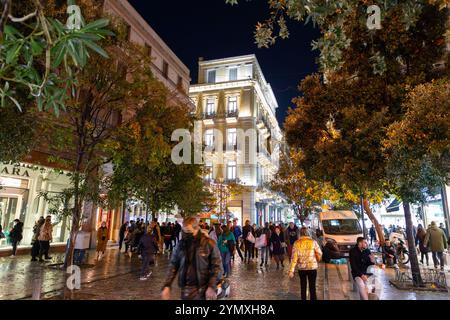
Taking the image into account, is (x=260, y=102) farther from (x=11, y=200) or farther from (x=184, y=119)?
(x=11, y=200)

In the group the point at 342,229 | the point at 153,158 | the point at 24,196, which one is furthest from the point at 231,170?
the point at 153,158

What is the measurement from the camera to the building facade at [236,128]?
38.2m

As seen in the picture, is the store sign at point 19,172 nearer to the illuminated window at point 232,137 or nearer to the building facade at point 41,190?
the building facade at point 41,190

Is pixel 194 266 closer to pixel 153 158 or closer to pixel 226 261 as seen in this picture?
pixel 226 261

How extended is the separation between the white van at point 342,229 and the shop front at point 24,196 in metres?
14.3

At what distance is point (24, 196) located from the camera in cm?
1655

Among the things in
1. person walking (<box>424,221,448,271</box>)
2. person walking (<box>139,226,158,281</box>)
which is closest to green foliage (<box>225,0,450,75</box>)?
person walking (<box>139,226,158,281</box>)

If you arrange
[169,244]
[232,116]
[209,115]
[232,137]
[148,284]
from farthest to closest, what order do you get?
[209,115] → [232,116] → [232,137] → [169,244] → [148,284]

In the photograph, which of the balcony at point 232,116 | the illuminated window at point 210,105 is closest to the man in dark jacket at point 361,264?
the balcony at point 232,116

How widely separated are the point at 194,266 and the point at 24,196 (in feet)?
51.8

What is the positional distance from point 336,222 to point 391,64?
35.5 feet

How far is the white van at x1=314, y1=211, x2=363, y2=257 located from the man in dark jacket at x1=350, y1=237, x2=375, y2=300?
35.5ft

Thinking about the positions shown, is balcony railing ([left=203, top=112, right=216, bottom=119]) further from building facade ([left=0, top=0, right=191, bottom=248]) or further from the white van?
the white van

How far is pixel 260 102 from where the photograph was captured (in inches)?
1761
